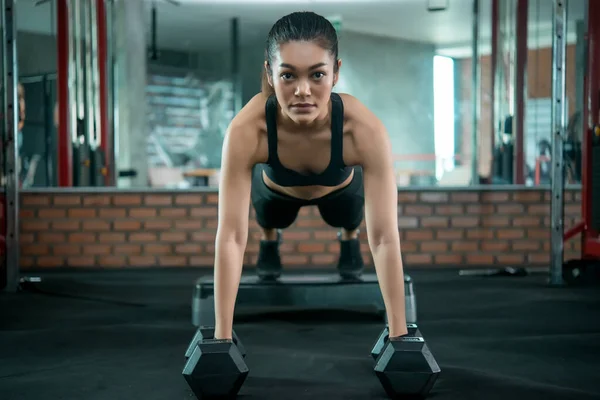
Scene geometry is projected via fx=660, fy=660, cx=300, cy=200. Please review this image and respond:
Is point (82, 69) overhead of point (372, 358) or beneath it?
overhead

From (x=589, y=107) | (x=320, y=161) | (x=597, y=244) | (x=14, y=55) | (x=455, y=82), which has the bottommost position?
(x=597, y=244)

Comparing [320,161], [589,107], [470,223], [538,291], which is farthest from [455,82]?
[320,161]

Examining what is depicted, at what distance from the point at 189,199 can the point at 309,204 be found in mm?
2186

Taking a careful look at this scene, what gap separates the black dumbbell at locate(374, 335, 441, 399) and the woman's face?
1.94 ft

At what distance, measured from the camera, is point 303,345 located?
2084mm

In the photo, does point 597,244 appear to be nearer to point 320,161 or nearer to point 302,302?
point 302,302

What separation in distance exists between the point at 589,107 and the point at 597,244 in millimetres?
715

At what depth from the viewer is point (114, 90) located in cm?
578

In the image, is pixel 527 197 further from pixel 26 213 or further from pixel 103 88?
pixel 103 88

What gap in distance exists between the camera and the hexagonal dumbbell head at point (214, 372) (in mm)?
1493

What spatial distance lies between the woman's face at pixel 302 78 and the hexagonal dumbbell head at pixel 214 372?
58 cm

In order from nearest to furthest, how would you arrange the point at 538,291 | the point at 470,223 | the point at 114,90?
the point at 538,291
the point at 470,223
the point at 114,90

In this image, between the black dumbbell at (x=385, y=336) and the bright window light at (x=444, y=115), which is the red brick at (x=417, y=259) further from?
the bright window light at (x=444, y=115)

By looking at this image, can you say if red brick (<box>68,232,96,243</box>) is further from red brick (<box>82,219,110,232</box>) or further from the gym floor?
the gym floor
